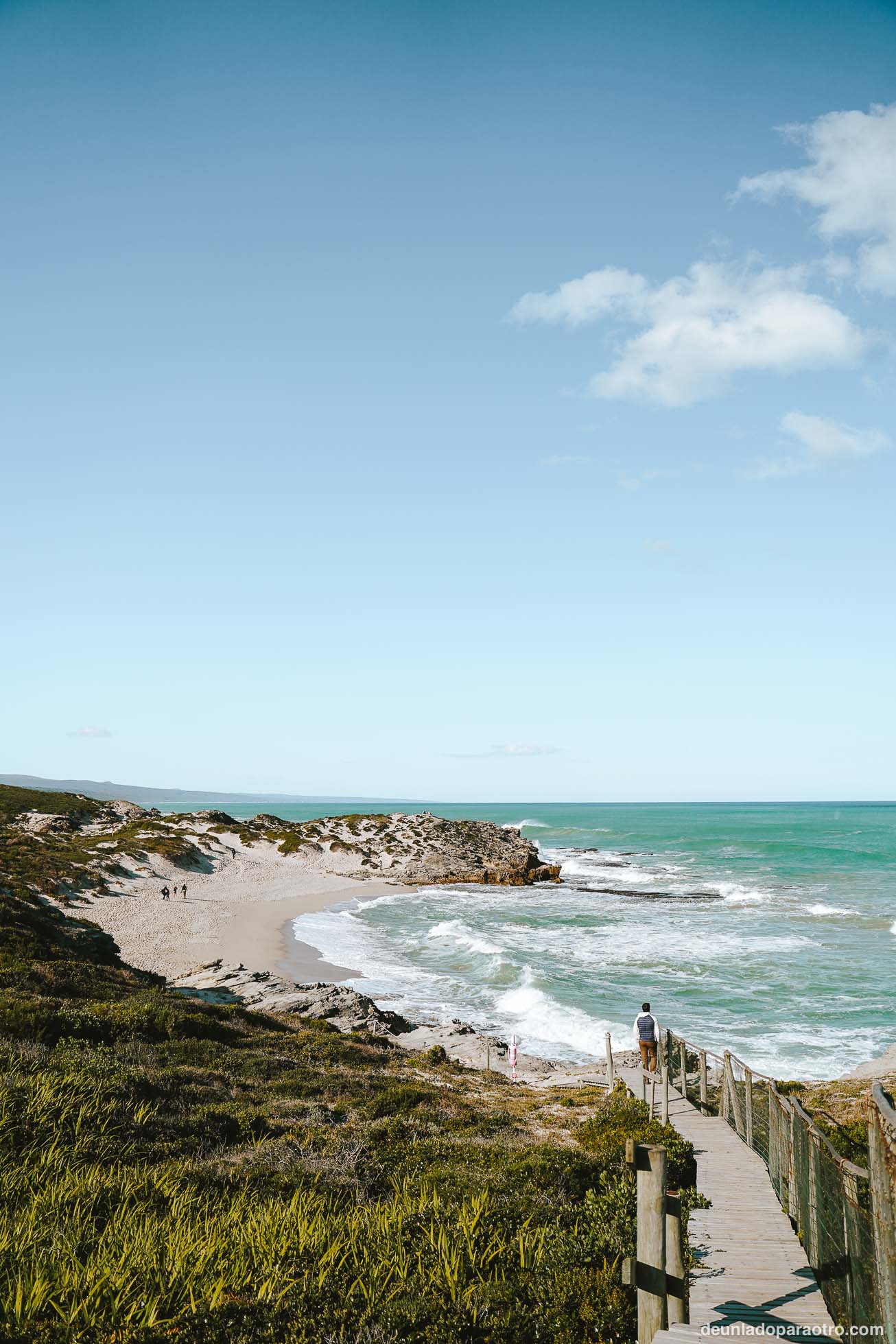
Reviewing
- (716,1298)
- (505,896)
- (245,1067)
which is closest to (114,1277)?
(716,1298)

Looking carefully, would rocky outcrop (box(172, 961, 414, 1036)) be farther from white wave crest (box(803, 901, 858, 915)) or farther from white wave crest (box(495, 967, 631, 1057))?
white wave crest (box(803, 901, 858, 915))

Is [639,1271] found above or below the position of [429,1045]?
above

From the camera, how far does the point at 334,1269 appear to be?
6516 mm

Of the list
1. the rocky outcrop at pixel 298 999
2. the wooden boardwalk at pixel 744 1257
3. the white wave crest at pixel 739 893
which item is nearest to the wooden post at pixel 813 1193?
the wooden boardwalk at pixel 744 1257

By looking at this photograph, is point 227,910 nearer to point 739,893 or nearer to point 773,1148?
point 739,893

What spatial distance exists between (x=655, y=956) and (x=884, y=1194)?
116ft

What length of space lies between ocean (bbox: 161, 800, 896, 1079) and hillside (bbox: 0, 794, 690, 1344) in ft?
31.3

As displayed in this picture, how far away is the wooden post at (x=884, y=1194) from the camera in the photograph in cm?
365

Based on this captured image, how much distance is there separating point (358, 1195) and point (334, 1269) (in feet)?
9.70

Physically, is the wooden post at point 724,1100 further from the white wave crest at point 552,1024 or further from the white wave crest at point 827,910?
the white wave crest at point 827,910

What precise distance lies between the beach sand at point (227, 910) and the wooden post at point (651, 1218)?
28.3m

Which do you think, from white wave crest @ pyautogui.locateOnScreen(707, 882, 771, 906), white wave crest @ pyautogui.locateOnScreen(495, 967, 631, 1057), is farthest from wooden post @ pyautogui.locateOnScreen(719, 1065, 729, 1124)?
white wave crest @ pyautogui.locateOnScreen(707, 882, 771, 906)

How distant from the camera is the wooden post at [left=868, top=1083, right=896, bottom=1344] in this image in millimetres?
3652

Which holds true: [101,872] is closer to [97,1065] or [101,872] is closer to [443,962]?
[443,962]
